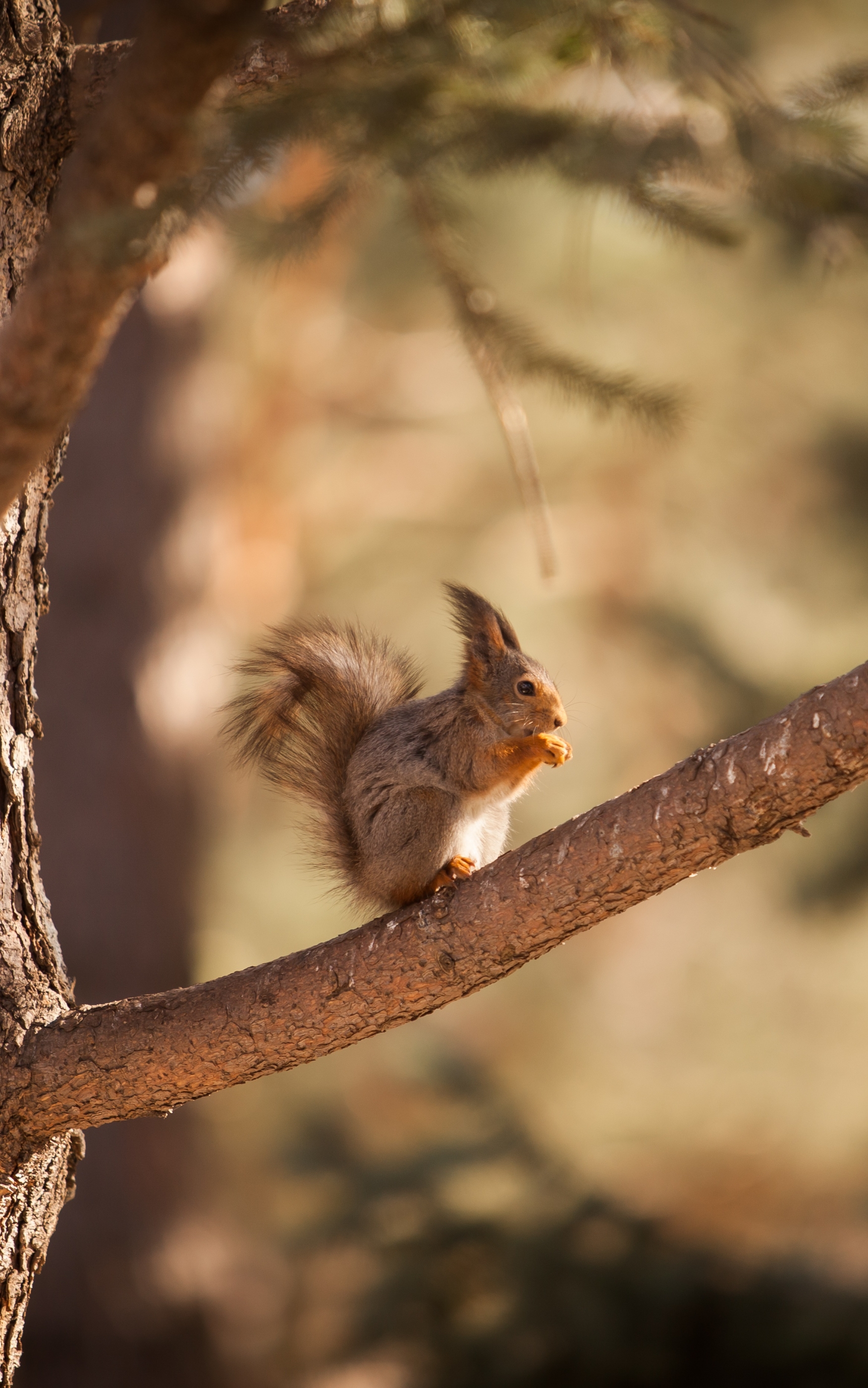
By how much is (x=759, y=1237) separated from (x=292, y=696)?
381cm

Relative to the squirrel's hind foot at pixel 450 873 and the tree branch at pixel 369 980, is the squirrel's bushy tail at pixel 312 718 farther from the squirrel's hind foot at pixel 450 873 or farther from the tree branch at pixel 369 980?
the tree branch at pixel 369 980

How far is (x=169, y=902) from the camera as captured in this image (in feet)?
13.3

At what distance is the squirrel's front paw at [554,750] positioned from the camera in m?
1.78

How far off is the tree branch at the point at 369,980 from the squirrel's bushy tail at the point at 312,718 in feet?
1.39

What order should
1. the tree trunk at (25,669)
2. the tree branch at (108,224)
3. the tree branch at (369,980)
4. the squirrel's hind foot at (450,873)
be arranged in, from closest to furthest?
1. the tree branch at (108,224)
2. the tree branch at (369,980)
3. the tree trunk at (25,669)
4. the squirrel's hind foot at (450,873)

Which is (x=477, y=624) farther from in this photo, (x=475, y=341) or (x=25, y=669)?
(x=475, y=341)

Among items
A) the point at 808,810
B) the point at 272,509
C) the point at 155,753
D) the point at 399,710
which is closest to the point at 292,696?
the point at 399,710

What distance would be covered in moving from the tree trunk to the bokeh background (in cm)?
190

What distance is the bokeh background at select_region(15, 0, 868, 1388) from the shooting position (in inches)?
157

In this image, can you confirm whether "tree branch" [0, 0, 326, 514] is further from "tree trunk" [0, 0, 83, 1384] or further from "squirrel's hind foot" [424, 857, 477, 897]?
"squirrel's hind foot" [424, 857, 477, 897]

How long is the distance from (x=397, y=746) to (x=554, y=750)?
25 centimetres

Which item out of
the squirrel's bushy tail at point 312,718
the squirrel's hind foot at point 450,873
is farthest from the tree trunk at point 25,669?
the squirrel's hind foot at point 450,873

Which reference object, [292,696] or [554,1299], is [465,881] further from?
[554,1299]

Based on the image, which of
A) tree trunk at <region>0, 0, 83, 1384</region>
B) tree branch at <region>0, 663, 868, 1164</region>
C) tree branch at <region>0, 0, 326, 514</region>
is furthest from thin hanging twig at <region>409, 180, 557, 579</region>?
tree trunk at <region>0, 0, 83, 1384</region>
